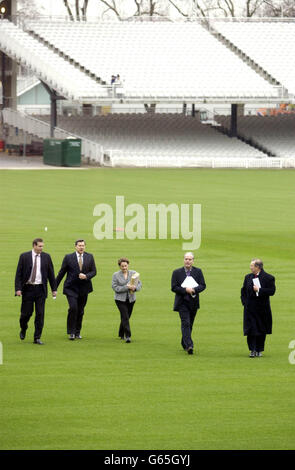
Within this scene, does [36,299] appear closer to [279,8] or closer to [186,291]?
[186,291]

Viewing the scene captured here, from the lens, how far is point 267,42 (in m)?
83.3

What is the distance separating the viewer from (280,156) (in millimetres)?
74188

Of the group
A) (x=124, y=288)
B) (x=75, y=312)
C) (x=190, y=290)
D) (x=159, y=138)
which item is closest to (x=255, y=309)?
(x=190, y=290)

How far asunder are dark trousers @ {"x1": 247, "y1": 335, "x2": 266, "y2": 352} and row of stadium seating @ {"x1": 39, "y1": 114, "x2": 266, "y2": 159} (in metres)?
51.5

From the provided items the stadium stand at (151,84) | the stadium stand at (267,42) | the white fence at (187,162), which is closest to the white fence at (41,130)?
the stadium stand at (151,84)

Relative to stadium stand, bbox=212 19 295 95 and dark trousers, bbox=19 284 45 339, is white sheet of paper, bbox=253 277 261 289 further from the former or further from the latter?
stadium stand, bbox=212 19 295 95

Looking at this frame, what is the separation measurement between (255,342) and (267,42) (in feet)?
221

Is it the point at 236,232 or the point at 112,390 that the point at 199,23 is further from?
the point at 112,390

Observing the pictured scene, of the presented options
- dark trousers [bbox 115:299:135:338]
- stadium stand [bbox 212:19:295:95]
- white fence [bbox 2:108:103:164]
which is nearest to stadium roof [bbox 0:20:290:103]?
stadium stand [bbox 212:19:295:95]

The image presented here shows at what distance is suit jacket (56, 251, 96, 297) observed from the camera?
1919 centimetres

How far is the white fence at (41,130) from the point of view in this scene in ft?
225

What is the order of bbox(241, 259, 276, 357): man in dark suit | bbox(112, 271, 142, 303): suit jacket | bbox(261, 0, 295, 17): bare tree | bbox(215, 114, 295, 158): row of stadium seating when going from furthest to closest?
bbox(261, 0, 295, 17): bare tree < bbox(215, 114, 295, 158): row of stadium seating < bbox(112, 271, 142, 303): suit jacket < bbox(241, 259, 276, 357): man in dark suit
